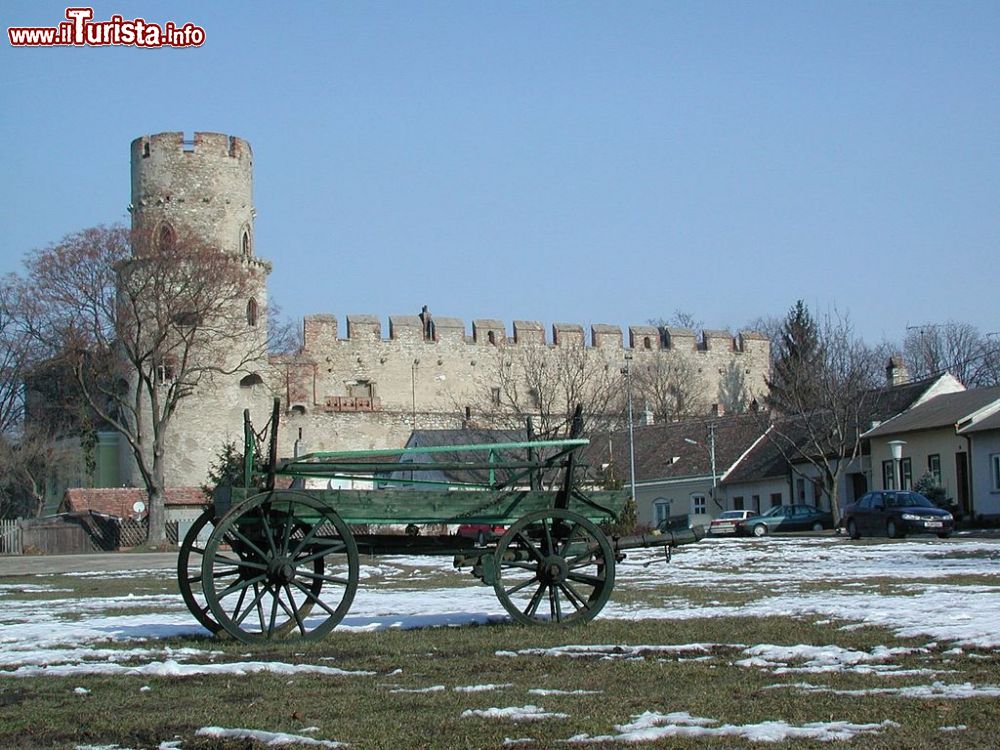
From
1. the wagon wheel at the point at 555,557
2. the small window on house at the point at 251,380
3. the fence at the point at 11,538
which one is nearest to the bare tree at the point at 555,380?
the small window on house at the point at 251,380

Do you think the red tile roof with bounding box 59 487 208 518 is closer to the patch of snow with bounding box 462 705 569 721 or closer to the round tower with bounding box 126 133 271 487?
the round tower with bounding box 126 133 271 487

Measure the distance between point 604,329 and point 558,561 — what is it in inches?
2622

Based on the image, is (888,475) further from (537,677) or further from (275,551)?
(537,677)

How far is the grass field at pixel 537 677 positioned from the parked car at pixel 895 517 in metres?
19.6

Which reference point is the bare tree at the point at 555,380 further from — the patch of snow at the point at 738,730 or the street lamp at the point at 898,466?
the patch of snow at the point at 738,730

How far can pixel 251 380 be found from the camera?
67.1 m

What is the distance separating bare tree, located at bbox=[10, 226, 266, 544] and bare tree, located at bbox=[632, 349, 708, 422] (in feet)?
98.3

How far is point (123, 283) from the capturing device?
4959 centimetres

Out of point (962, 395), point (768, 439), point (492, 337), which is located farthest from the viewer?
point (492, 337)

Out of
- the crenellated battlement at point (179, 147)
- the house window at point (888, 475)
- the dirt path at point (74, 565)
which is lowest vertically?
the dirt path at point (74, 565)

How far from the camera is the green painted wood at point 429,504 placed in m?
11.3

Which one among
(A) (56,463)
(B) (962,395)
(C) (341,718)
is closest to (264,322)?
(A) (56,463)

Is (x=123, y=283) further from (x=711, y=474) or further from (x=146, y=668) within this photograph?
(x=146, y=668)

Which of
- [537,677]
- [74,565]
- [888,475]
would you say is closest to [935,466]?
[888,475]
